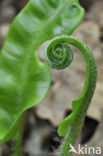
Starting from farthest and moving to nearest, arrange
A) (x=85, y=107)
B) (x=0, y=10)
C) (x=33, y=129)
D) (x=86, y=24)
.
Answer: (x=0, y=10) → (x=86, y=24) → (x=33, y=129) → (x=85, y=107)

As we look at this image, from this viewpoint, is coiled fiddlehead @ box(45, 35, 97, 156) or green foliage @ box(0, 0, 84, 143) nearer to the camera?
coiled fiddlehead @ box(45, 35, 97, 156)

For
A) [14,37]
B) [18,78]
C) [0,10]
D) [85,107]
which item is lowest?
[85,107]

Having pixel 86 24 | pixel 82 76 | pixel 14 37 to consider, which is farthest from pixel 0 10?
pixel 14 37

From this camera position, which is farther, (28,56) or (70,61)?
(28,56)

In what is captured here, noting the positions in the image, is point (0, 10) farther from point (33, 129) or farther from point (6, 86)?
point (6, 86)
